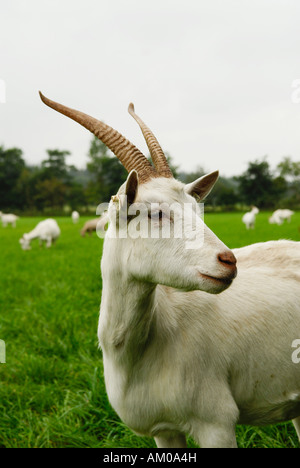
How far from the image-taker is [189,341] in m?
2.29

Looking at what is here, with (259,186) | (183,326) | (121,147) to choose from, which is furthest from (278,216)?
(259,186)

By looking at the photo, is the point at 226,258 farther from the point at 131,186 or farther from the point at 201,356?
the point at 201,356

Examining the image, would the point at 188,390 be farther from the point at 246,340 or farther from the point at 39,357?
the point at 39,357

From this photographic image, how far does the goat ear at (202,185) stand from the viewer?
2195mm

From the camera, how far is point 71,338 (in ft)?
16.2

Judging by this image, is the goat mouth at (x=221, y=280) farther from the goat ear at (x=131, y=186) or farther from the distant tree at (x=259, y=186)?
the distant tree at (x=259, y=186)

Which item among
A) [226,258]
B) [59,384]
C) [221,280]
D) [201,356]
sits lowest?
[59,384]

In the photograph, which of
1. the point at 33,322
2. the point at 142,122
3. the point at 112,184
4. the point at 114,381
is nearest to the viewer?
the point at 114,381

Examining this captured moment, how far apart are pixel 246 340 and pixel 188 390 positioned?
487 mm

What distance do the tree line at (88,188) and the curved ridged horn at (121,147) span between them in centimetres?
5107

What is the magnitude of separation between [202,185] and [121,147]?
51 centimetres

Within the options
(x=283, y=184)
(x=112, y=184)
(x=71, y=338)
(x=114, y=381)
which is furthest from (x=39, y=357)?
(x=283, y=184)

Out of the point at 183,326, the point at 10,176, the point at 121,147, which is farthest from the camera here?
the point at 10,176

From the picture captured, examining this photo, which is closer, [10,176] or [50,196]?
[50,196]
